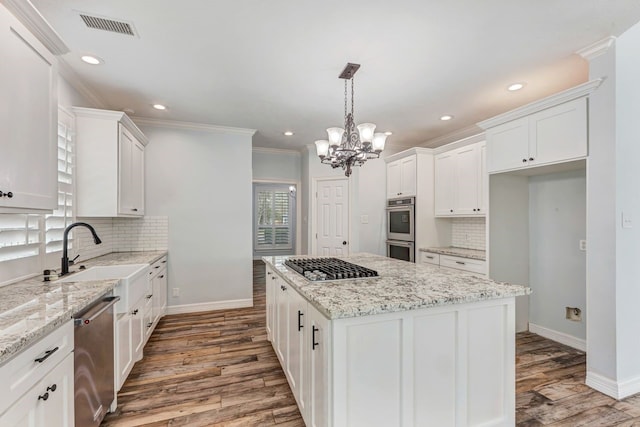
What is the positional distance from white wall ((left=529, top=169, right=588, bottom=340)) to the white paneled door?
2.64 metres

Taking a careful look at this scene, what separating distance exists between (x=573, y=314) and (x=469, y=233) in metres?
1.47

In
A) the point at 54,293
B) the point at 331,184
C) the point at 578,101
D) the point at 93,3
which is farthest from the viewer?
the point at 331,184

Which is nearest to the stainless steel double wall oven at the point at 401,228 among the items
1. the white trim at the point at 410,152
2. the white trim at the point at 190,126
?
the white trim at the point at 410,152

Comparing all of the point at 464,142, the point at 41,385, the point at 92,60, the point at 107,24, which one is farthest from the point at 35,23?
the point at 464,142

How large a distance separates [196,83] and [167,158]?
Result: 61.0 inches

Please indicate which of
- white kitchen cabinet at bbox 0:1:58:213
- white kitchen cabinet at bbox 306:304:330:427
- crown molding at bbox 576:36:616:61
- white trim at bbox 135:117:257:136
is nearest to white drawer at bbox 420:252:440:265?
crown molding at bbox 576:36:616:61

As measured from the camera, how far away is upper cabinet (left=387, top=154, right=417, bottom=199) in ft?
14.9

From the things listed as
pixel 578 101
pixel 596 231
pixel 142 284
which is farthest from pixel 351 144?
pixel 142 284

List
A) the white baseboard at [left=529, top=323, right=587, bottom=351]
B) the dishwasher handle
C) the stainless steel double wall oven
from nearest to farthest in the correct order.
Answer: the dishwasher handle, the white baseboard at [left=529, top=323, right=587, bottom=351], the stainless steel double wall oven

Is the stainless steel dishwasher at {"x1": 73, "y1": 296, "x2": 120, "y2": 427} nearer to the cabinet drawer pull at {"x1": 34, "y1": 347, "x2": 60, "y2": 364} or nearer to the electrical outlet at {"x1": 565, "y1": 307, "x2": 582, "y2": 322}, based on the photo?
the cabinet drawer pull at {"x1": 34, "y1": 347, "x2": 60, "y2": 364}

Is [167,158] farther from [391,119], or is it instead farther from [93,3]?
[391,119]

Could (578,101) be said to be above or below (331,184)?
above

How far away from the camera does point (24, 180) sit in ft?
4.84

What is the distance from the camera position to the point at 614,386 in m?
2.19
